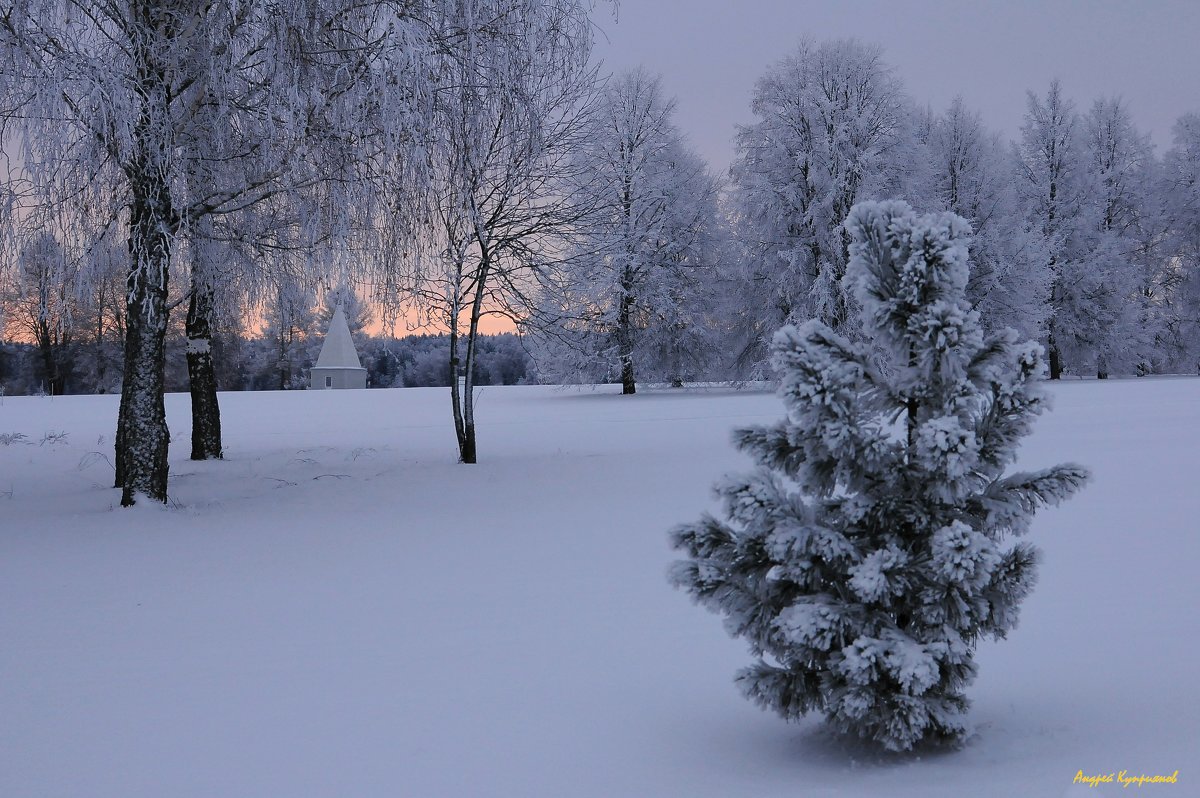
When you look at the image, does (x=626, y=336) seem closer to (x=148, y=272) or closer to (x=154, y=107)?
(x=148, y=272)

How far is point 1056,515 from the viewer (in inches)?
276

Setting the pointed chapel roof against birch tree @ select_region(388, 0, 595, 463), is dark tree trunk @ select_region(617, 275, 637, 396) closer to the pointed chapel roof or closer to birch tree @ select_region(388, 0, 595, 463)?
birch tree @ select_region(388, 0, 595, 463)

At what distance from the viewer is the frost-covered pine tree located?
2611 millimetres

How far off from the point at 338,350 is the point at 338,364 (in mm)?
812

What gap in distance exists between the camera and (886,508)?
2.75 m

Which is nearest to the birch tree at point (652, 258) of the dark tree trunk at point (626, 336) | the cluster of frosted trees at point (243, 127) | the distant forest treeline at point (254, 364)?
the dark tree trunk at point (626, 336)

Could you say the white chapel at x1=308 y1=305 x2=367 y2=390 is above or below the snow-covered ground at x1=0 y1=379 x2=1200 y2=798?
above

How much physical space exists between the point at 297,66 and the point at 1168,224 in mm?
35596

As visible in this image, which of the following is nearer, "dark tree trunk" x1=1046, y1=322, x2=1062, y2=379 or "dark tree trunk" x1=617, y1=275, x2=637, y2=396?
"dark tree trunk" x1=617, y1=275, x2=637, y2=396

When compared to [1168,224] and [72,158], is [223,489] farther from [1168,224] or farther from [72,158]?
[1168,224]
